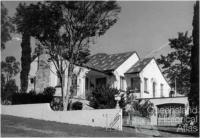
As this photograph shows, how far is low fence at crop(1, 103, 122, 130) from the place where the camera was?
87.5 feet

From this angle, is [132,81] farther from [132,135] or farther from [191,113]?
[132,135]

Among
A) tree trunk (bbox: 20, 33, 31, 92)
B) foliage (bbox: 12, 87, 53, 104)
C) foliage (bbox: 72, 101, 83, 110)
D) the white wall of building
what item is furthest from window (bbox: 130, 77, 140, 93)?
foliage (bbox: 12, 87, 53, 104)

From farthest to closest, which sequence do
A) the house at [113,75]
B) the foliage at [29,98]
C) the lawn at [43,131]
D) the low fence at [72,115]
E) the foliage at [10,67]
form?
the foliage at [10,67] < the house at [113,75] < the foliage at [29,98] < the low fence at [72,115] < the lawn at [43,131]

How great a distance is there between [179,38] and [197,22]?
948 inches

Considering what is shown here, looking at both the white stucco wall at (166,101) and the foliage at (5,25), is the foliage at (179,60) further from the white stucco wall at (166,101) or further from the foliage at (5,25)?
the foliage at (5,25)

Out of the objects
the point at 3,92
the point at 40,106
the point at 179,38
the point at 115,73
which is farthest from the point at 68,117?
the point at 179,38

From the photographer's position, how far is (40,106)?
29.8 meters

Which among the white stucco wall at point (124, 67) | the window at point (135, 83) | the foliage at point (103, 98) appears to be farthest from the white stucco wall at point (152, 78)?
the foliage at point (103, 98)

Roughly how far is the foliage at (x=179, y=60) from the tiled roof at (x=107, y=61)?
22.0ft

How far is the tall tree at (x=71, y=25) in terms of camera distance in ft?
103

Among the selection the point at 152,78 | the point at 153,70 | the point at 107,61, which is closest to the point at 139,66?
the point at 152,78

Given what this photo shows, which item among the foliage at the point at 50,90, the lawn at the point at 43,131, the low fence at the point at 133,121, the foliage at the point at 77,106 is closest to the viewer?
the lawn at the point at 43,131

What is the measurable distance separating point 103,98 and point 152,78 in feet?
48.7

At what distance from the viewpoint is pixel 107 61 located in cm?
4731
